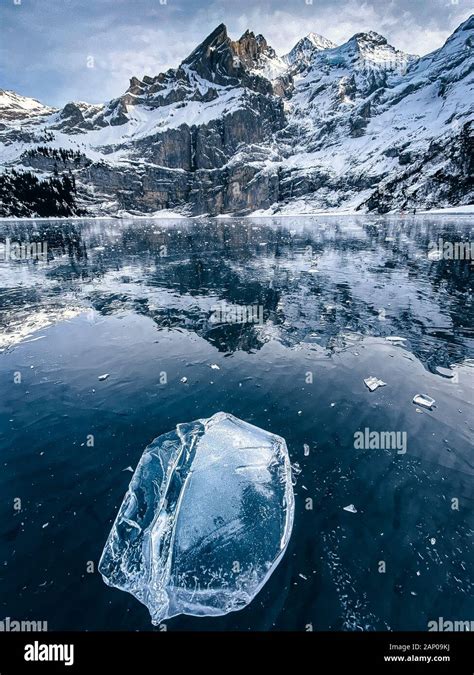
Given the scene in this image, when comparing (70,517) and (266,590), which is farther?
(70,517)

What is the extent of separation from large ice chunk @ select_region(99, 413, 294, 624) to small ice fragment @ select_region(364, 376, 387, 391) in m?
3.28

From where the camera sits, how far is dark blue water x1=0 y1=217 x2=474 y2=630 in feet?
13.1

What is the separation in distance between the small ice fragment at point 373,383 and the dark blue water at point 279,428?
0.72 ft

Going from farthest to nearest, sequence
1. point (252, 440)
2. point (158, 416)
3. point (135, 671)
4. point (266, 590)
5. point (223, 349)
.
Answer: point (223, 349) < point (158, 416) < point (252, 440) < point (266, 590) < point (135, 671)

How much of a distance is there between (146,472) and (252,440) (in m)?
2.04

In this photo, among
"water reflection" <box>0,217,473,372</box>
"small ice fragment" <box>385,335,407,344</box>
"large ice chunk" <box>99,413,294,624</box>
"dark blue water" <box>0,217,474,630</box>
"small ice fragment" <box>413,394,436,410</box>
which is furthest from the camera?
"water reflection" <box>0,217,473,372</box>

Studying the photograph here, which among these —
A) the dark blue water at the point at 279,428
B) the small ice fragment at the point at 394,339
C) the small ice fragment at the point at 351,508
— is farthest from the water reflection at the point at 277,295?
the small ice fragment at the point at 351,508

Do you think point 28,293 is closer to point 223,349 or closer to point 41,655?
point 223,349

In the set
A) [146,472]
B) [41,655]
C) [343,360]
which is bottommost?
[41,655]

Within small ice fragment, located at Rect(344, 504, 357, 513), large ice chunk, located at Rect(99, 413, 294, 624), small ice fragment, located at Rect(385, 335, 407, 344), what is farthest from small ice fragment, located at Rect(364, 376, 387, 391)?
small ice fragment, located at Rect(344, 504, 357, 513)

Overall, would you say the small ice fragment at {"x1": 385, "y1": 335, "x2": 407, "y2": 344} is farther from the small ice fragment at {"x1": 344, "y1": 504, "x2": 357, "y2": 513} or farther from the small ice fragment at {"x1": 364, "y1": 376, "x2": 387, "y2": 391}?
the small ice fragment at {"x1": 344, "y1": 504, "x2": 357, "y2": 513}

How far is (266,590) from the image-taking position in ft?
13.4

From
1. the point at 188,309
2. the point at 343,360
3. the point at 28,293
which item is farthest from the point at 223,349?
the point at 28,293

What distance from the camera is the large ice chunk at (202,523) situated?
4.18 metres
